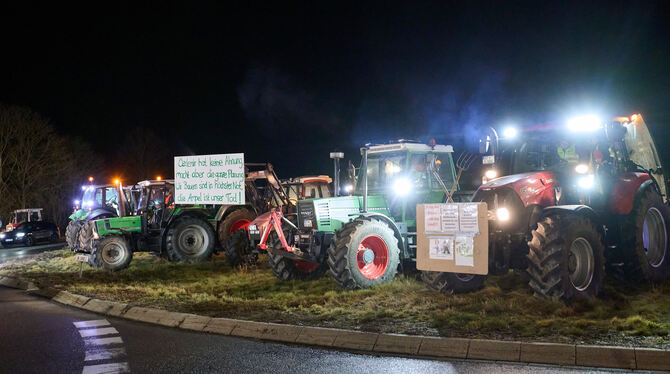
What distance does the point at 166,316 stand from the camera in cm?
975

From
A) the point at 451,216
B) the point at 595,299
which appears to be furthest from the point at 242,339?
the point at 595,299

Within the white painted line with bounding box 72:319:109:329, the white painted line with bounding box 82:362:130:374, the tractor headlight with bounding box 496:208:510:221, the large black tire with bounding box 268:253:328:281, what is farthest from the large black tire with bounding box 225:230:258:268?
the white painted line with bounding box 82:362:130:374

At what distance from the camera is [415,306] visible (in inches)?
384

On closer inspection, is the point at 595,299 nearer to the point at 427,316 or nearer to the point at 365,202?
the point at 427,316

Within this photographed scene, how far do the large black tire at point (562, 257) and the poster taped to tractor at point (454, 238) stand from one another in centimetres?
75

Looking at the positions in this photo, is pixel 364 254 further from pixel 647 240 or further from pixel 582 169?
pixel 647 240

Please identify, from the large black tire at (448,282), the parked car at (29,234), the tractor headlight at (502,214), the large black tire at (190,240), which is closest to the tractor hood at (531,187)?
the tractor headlight at (502,214)

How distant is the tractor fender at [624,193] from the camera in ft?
35.0

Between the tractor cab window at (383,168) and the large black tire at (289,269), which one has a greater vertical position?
the tractor cab window at (383,168)

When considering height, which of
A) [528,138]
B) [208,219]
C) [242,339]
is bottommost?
[242,339]

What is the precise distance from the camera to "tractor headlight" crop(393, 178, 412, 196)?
41.7 ft

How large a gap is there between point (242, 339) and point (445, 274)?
4005 mm

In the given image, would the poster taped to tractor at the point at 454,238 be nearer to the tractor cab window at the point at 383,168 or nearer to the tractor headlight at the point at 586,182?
the tractor headlight at the point at 586,182

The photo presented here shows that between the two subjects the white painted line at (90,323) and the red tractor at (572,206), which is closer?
the red tractor at (572,206)
